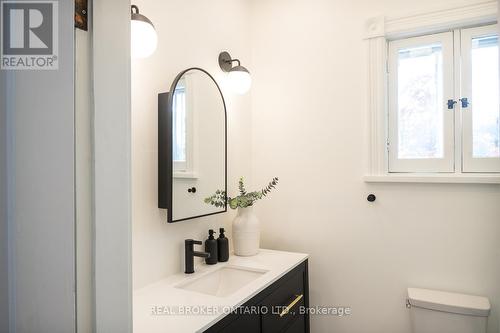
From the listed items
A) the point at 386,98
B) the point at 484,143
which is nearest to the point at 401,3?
the point at 386,98

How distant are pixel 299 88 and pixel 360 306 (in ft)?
4.66

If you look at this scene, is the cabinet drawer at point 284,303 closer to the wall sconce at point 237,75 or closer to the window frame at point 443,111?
the window frame at point 443,111

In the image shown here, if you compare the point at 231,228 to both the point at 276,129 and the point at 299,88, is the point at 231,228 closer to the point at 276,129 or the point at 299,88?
the point at 276,129

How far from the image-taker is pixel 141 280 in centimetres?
138

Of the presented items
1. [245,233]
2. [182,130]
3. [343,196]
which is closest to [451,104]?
[343,196]

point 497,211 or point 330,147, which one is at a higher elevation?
point 330,147

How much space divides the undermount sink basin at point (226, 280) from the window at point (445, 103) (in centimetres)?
104

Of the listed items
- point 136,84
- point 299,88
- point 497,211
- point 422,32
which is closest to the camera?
point 136,84

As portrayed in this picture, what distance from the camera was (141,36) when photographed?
1.24 meters

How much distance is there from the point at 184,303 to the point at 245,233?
Result: 2.24ft

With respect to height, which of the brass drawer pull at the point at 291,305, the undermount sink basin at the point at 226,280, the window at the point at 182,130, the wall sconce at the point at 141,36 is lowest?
the brass drawer pull at the point at 291,305

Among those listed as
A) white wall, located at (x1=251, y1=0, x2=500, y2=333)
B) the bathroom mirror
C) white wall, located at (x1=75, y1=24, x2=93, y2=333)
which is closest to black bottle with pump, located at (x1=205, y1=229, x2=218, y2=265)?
the bathroom mirror

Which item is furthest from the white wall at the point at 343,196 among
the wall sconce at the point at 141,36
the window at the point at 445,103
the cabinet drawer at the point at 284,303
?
the wall sconce at the point at 141,36

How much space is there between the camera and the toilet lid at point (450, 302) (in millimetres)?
1481
